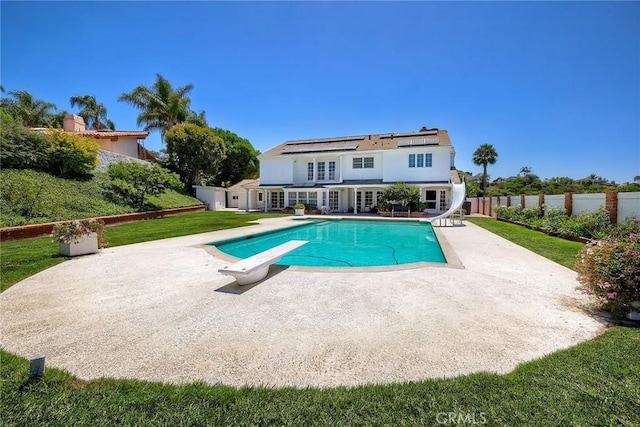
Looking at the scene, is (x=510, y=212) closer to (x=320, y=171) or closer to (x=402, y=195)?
(x=402, y=195)

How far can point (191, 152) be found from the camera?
29.2 metres

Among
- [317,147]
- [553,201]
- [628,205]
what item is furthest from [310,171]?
[628,205]

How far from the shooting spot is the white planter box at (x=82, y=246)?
26.4ft

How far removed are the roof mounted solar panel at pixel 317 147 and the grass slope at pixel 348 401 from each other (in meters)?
27.3

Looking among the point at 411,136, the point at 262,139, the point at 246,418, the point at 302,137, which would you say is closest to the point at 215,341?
the point at 246,418

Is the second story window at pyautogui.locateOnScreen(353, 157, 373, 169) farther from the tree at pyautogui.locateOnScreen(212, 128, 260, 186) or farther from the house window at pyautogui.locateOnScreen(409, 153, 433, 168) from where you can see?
the tree at pyautogui.locateOnScreen(212, 128, 260, 186)

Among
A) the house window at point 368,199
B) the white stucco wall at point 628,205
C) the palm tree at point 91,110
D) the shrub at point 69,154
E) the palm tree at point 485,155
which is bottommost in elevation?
the white stucco wall at point 628,205

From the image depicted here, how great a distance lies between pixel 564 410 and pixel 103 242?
38.2ft

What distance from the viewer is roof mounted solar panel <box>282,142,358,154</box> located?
29.1 meters

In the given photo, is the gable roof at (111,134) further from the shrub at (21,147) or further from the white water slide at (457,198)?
the white water slide at (457,198)

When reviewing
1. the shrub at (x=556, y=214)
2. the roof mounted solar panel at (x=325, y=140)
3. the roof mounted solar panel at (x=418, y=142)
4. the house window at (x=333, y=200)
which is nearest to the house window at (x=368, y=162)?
the roof mounted solar panel at (x=418, y=142)

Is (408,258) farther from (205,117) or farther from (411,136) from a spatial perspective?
(205,117)
